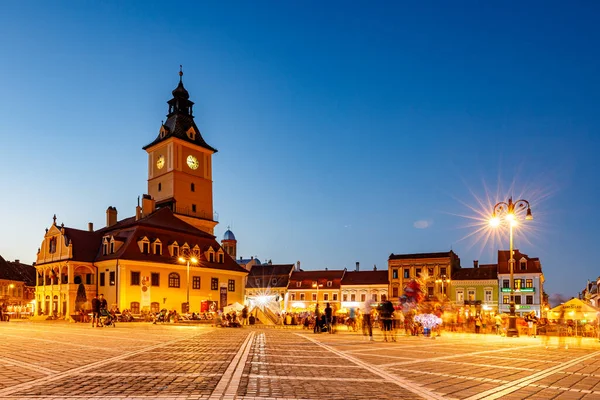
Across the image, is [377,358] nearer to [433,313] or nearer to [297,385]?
[297,385]

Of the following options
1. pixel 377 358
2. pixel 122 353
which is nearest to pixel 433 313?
pixel 377 358

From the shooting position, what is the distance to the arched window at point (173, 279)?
173 feet

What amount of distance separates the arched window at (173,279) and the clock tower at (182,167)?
14.8m

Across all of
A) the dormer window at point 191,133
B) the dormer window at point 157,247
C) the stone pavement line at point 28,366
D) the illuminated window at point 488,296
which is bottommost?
the illuminated window at point 488,296

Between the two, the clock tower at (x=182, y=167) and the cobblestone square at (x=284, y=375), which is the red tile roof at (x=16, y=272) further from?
the cobblestone square at (x=284, y=375)

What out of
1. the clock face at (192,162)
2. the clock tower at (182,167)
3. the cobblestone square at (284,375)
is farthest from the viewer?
the clock face at (192,162)

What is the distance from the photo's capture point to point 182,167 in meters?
69.2

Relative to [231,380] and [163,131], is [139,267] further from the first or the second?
[231,380]

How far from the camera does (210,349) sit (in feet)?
48.5

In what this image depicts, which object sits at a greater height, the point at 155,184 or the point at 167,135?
the point at 167,135

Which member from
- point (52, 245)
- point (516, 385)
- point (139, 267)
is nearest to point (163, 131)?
point (52, 245)

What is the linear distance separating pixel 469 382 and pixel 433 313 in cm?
1703

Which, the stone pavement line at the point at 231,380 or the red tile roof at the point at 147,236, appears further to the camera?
the red tile roof at the point at 147,236

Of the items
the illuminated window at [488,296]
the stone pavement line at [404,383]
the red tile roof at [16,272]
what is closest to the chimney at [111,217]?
the red tile roof at [16,272]
